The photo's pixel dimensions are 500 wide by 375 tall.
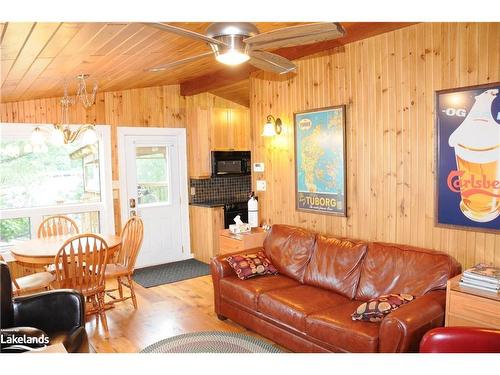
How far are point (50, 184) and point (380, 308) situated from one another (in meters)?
4.17

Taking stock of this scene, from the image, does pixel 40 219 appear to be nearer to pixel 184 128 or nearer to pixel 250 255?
pixel 184 128

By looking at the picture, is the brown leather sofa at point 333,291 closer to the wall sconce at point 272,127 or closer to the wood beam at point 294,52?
the wall sconce at point 272,127

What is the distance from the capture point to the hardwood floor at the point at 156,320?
3.27 metres

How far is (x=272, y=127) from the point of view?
4375 millimetres

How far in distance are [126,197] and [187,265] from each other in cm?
134

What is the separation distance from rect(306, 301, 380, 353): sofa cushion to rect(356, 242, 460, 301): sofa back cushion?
269 mm

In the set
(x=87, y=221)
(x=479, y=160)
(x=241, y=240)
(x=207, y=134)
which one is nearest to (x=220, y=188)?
(x=207, y=134)

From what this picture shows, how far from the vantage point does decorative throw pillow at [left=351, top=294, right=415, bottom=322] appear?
8.01 feet

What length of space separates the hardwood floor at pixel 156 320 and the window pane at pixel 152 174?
60.6 inches

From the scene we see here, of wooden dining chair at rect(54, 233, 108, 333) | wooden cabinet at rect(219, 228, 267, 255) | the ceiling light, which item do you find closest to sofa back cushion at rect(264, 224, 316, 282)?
wooden cabinet at rect(219, 228, 267, 255)

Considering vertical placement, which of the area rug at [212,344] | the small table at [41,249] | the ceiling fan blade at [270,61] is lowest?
the area rug at [212,344]

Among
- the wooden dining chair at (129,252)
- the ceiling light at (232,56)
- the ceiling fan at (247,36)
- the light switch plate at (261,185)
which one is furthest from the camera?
the light switch plate at (261,185)

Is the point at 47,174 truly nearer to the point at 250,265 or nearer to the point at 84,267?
the point at 84,267

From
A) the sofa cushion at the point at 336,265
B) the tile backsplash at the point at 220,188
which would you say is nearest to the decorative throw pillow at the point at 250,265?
the sofa cushion at the point at 336,265
